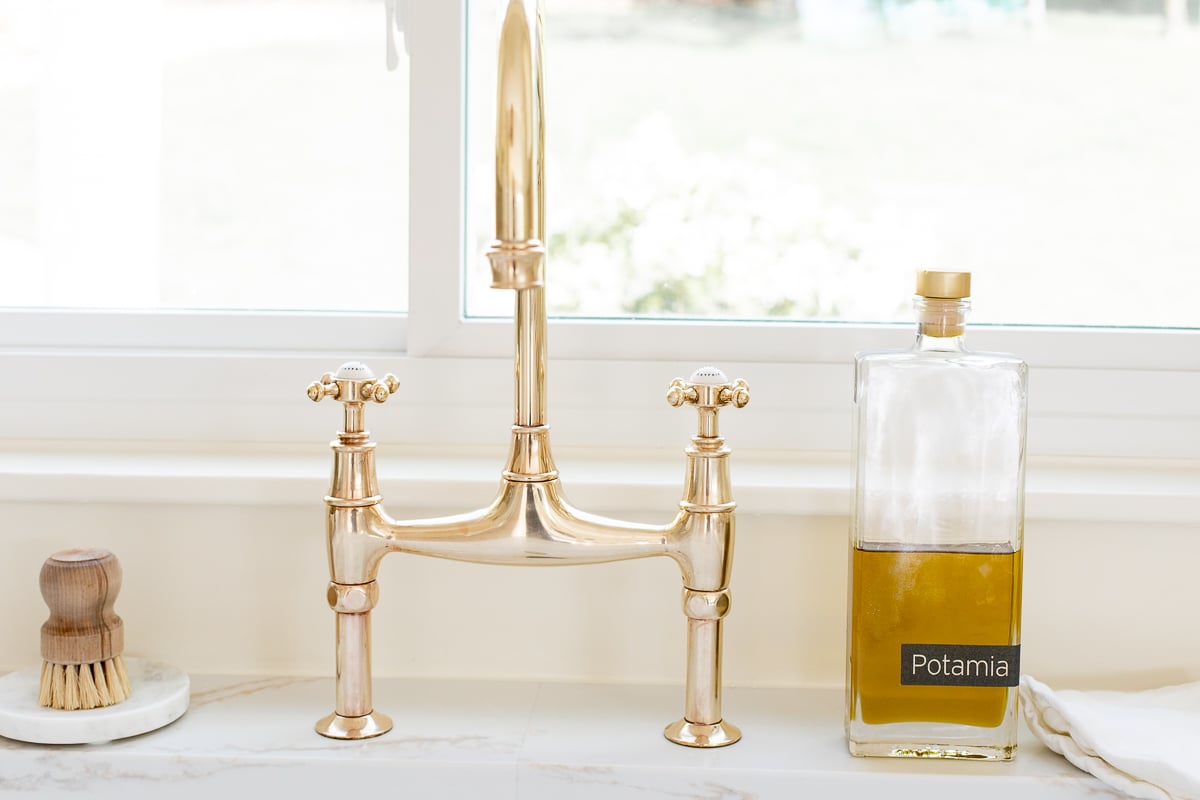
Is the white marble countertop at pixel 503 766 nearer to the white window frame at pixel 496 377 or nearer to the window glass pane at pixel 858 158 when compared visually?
the white window frame at pixel 496 377

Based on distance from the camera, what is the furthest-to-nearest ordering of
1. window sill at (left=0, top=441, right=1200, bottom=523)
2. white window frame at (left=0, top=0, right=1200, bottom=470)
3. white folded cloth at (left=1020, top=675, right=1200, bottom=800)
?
white window frame at (left=0, top=0, right=1200, bottom=470), window sill at (left=0, top=441, right=1200, bottom=523), white folded cloth at (left=1020, top=675, right=1200, bottom=800)

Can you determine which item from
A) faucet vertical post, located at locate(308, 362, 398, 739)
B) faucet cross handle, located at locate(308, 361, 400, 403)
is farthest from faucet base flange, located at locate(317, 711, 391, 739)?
faucet cross handle, located at locate(308, 361, 400, 403)

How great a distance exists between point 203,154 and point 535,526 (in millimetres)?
518

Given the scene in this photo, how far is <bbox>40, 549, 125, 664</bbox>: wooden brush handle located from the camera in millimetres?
779

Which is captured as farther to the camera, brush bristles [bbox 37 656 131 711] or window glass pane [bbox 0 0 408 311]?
window glass pane [bbox 0 0 408 311]

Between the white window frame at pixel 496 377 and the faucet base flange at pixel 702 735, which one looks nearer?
the faucet base flange at pixel 702 735

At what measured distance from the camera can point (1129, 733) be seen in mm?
756

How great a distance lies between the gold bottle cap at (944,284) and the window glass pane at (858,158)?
0.88 feet

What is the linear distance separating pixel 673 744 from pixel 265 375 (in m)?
0.46

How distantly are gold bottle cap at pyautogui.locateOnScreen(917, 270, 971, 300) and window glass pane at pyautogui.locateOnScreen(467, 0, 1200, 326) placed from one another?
0.27m

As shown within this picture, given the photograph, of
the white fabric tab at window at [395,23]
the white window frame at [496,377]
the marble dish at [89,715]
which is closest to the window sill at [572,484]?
the white window frame at [496,377]

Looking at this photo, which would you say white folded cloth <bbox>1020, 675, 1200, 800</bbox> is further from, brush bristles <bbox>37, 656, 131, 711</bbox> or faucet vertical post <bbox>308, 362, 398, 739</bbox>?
brush bristles <bbox>37, 656, 131, 711</bbox>

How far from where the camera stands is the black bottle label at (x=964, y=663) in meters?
0.76

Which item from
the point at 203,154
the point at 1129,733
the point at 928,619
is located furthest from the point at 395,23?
the point at 1129,733
